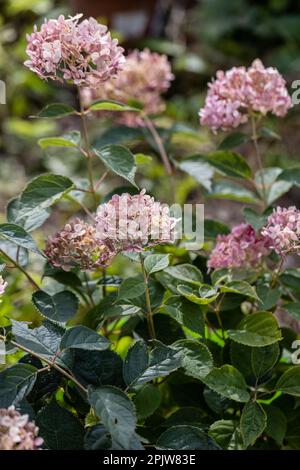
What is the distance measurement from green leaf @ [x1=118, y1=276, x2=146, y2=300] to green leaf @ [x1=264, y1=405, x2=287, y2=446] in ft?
0.86

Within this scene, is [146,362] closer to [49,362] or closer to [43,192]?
[49,362]

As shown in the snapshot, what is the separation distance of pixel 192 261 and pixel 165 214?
354 mm

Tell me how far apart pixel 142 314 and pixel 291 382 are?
274 mm

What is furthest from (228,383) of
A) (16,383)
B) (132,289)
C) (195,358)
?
(16,383)

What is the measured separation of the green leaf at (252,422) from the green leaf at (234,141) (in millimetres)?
535

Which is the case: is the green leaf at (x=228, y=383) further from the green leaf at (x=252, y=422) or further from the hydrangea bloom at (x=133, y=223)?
the hydrangea bloom at (x=133, y=223)

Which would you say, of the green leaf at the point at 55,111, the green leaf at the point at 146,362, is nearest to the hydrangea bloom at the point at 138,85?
the green leaf at the point at 55,111

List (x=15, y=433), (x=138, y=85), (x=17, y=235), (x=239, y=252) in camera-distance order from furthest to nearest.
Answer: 1. (x=138, y=85)
2. (x=239, y=252)
3. (x=17, y=235)
4. (x=15, y=433)

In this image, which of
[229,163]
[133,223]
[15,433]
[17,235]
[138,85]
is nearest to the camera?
[15,433]

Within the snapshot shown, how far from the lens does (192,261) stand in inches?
52.1

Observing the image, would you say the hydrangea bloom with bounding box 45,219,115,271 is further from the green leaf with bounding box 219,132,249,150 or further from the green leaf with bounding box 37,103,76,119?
the green leaf with bounding box 219,132,249,150

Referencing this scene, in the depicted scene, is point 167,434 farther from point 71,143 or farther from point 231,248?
point 71,143

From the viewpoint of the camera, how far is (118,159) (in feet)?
3.72

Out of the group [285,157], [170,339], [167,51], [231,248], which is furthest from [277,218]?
[167,51]
